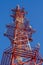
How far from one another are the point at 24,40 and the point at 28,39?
1083mm

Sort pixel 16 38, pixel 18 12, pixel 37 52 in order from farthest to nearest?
pixel 18 12, pixel 16 38, pixel 37 52

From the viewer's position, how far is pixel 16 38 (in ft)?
216

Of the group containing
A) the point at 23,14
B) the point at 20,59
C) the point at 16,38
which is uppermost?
the point at 23,14

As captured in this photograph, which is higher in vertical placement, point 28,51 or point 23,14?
point 23,14

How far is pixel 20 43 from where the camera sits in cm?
6606

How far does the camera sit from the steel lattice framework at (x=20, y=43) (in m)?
62.2

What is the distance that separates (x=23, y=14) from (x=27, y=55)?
1015 cm

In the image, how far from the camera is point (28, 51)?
6378 centimetres

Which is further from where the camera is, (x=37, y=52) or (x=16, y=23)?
(x=16, y=23)

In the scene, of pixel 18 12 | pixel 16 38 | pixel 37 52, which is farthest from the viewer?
pixel 18 12

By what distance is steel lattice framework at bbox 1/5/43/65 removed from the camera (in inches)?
2448

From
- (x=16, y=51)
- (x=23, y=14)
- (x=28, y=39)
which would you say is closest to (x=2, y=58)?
(x=16, y=51)

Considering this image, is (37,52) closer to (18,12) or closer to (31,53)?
(31,53)

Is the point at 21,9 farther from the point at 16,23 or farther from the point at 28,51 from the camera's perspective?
the point at 28,51
